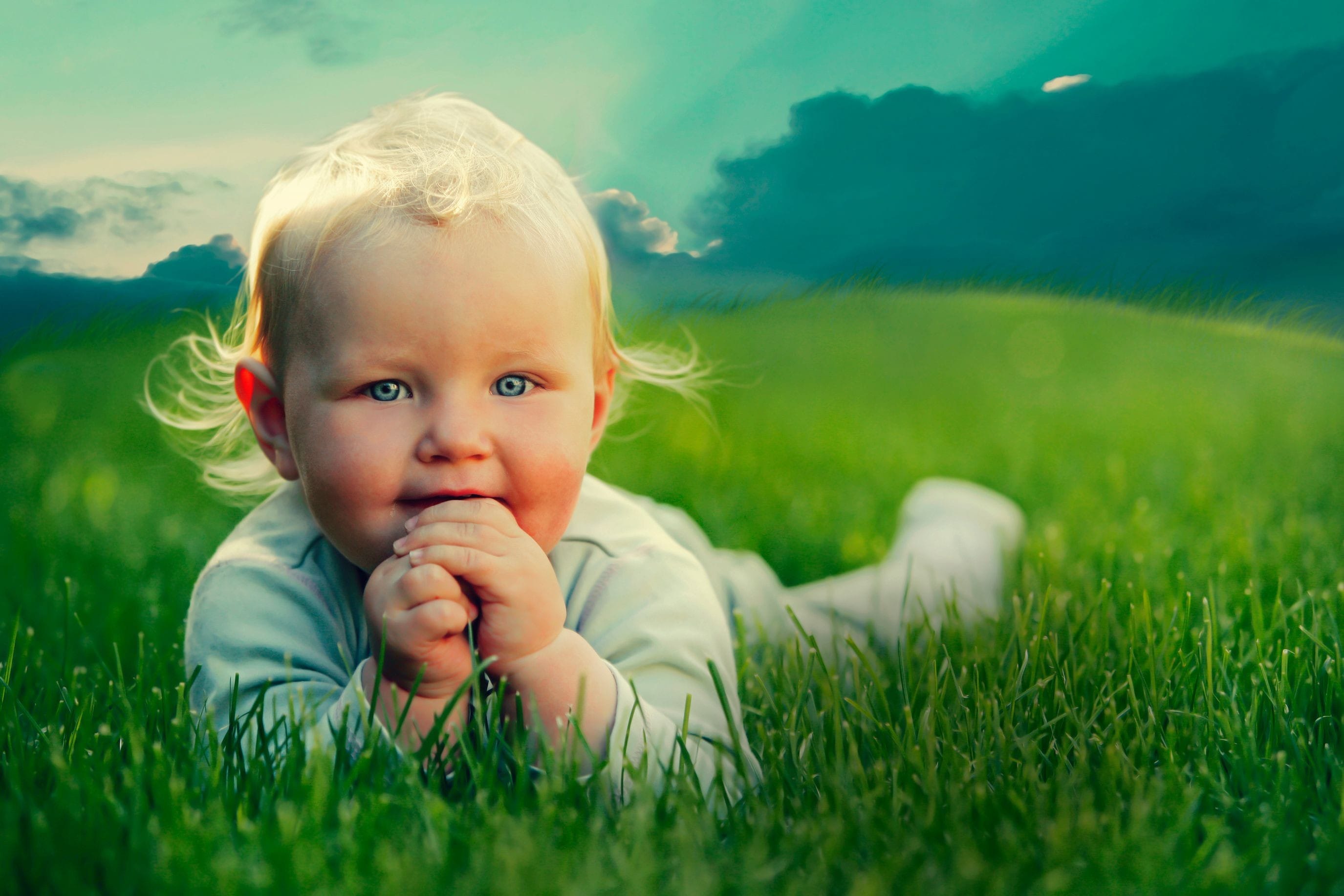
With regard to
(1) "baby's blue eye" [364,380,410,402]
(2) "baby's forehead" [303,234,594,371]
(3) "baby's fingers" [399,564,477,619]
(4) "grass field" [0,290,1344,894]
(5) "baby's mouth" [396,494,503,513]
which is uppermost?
(2) "baby's forehead" [303,234,594,371]

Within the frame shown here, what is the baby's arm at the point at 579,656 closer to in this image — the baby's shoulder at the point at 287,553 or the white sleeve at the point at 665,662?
the white sleeve at the point at 665,662

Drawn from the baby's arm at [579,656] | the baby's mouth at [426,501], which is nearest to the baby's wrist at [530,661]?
the baby's arm at [579,656]

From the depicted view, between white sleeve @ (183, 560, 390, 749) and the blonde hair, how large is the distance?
0.34 m

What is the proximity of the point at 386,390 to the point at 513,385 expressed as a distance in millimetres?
176

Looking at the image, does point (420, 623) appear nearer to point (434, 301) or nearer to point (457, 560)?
point (457, 560)

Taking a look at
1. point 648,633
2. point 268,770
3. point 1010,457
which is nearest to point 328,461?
point 268,770

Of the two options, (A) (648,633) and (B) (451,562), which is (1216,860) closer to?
(A) (648,633)

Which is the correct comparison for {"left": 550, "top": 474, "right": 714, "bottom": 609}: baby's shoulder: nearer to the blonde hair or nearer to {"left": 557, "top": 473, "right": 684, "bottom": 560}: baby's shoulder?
{"left": 557, "top": 473, "right": 684, "bottom": 560}: baby's shoulder

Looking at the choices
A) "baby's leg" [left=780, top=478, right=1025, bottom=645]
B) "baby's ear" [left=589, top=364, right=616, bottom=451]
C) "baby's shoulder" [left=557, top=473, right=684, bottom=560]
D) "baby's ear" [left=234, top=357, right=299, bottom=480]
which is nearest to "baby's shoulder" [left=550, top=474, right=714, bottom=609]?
"baby's shoulder" [left=557, top=473, right=684, bottom=560]

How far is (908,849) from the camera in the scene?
1.09 meters

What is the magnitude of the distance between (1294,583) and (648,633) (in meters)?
1.45

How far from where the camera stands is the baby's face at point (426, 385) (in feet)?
4.68

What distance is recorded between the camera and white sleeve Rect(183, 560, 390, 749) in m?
1.50

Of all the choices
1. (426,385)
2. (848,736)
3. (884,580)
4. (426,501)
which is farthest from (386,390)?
(884,580)
